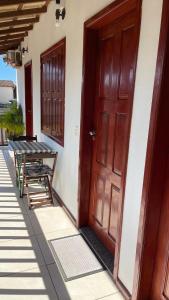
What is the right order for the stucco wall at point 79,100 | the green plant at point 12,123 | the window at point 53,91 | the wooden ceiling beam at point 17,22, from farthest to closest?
the green plant at point 12,123
the wooden ceiling beam at point 17,22
the window at point 53,91
the stucco wall at point 79,100

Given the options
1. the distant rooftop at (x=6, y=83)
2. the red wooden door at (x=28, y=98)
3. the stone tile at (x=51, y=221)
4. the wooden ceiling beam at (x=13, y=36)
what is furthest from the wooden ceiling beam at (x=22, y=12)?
the distant rooftop at (x=6, y=83)

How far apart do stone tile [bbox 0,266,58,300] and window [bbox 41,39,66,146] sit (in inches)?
62.4

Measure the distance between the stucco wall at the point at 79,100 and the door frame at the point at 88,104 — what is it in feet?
0.27

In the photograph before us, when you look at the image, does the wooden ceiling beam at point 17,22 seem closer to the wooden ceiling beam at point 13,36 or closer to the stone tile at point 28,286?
the wooden ceiling beam at point 13,36

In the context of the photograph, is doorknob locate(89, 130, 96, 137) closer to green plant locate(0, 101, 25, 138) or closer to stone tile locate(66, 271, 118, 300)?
stone tile locate(66, 271, 118, 300)

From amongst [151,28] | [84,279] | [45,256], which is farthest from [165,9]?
[45,256]

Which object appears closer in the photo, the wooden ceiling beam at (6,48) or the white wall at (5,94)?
the wooden ceiling beam at (6,48)

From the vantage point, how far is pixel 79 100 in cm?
240

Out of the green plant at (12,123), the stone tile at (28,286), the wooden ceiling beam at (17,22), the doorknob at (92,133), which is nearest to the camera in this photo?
the stone tile at (28,286)

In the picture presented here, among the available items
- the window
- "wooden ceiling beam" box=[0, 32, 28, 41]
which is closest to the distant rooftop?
"wooden ceiling beam" box=[0, 32, 28, 41]

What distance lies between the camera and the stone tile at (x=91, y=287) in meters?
1.71

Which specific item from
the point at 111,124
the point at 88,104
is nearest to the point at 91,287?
the point at 111,124

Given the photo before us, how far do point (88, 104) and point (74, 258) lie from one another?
57.6 inches

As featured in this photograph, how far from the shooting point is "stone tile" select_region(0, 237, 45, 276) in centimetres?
197
